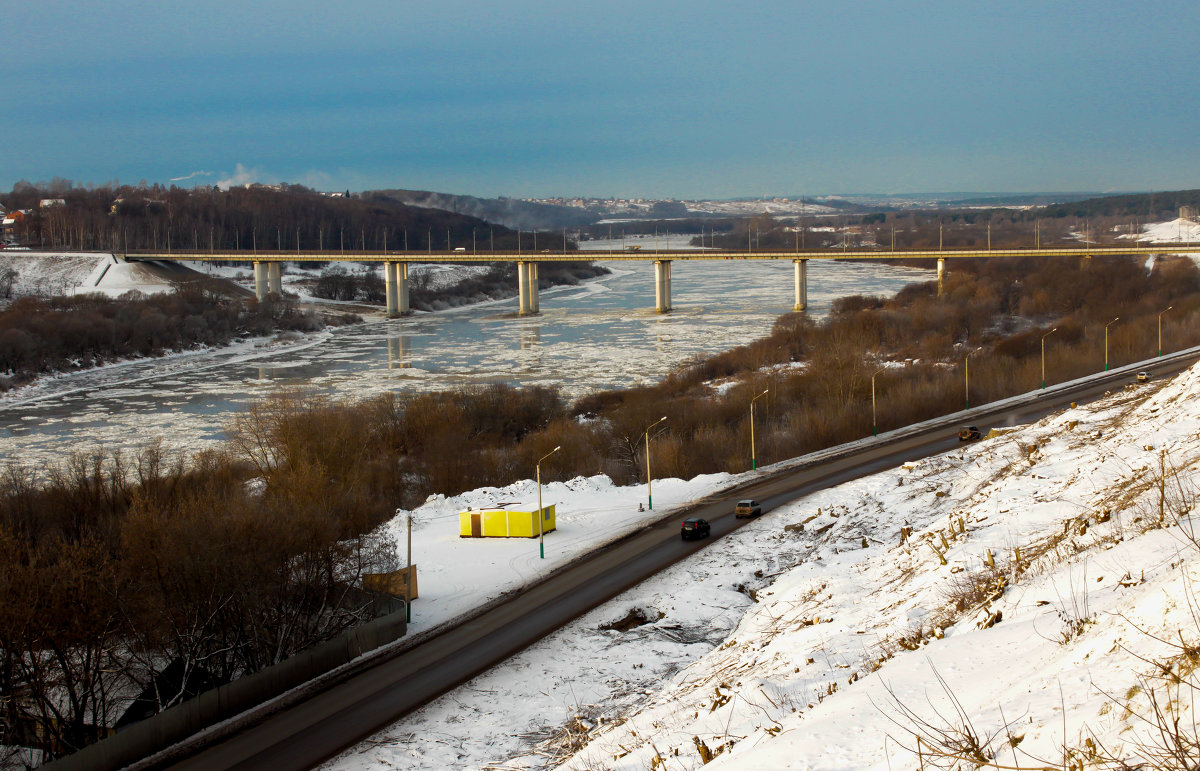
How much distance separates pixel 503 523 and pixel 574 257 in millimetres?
81053

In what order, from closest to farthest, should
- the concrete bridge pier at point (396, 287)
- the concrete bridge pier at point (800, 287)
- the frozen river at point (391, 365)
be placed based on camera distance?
the frozen river at point (391, 365) → the concrete bridge pier at point (800, 287) → the concrete bridge pier at point (396, 287)

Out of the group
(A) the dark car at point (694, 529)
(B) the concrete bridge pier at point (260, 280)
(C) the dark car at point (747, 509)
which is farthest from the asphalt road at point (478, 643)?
(B) the concrete bridge pier at point (260, 280)

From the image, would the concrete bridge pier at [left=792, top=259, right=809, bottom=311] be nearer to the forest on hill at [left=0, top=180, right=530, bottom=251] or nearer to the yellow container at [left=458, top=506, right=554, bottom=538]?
the forest on hill at [left=0, top=180, right=530, bottom=251]

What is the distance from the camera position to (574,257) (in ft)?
351

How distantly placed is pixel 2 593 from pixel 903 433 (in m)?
34.5

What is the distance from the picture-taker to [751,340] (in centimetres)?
7131

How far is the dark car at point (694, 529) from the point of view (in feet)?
85.7

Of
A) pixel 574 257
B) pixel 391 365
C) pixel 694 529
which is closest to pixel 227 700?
pixel 694 529

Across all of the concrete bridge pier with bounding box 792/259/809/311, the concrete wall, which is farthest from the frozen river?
the concrete wall

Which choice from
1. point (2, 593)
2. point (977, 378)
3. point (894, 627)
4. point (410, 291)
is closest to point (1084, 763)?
point (894, 627)

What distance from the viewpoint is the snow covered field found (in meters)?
6.38

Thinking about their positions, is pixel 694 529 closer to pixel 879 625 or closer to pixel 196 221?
pixel 879 625

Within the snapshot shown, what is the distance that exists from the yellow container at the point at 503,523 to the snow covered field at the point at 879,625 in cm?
39

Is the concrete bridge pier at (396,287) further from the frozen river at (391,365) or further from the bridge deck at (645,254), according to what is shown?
the frozen river at (391,365)
